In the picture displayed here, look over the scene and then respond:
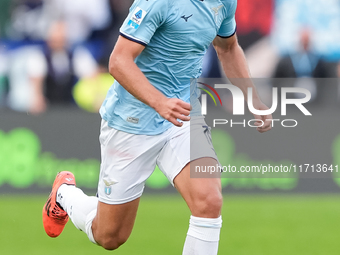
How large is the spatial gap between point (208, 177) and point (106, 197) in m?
0.77

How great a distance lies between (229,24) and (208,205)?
1.29 metres

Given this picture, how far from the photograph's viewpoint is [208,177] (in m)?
3.50

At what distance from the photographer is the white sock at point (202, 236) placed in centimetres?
343

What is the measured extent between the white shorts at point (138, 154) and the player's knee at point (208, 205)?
0.98ft

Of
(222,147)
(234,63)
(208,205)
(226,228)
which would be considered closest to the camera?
(208,205)

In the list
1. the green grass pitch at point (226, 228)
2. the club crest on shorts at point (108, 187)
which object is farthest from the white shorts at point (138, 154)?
the green grass pitch at point (226, 228)

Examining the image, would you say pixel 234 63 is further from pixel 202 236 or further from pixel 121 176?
pixel 202 236

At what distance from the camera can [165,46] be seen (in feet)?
11.9

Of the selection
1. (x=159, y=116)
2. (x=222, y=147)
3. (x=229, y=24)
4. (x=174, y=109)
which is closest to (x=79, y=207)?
(x=159, y=116)

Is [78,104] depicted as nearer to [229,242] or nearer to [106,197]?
[229,242]

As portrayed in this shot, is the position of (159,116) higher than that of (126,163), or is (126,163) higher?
(159,116)

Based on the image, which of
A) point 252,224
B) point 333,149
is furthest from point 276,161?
point 252,224

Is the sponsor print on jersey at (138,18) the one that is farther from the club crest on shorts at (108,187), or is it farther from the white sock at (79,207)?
the white sock at (79,207)

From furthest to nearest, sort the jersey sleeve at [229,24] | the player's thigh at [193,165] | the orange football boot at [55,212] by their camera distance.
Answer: the orange football boot at [55,212] < the jersey sleeve at [229,24] < the player's thigh at [193,165]
